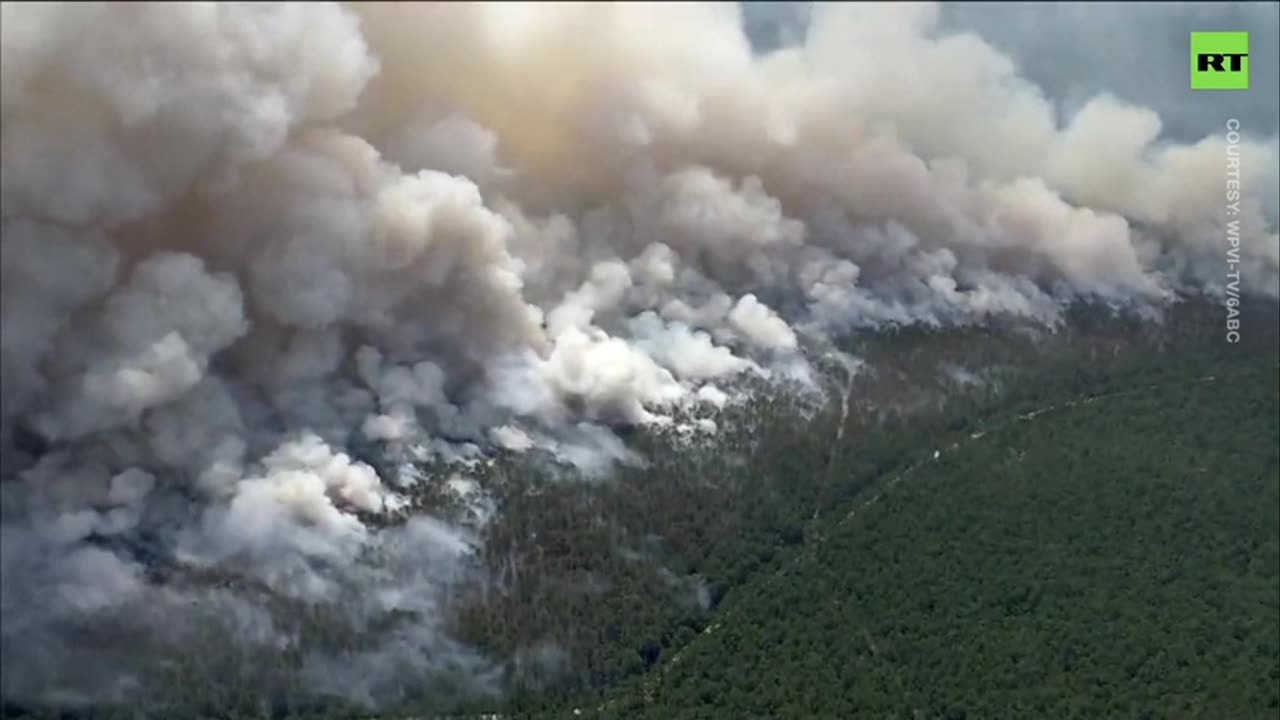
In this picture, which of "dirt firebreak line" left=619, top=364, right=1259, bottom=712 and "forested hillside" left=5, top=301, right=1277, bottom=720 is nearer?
"forested hillside" left=5, top=301, right=1277, bottom=720

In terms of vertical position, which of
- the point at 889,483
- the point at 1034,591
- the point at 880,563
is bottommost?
the point at 1034,591

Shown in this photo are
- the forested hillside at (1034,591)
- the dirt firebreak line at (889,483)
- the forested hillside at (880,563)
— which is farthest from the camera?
the dirt firebreak line at (889,483)

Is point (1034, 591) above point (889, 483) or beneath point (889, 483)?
beneath

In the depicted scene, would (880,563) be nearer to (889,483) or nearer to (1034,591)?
(1034,591)

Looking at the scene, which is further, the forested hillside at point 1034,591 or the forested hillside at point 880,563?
the forested hillside at point 880,563

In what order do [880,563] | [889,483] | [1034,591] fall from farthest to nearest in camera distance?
[889,483] → [880,563] → [1034,591]

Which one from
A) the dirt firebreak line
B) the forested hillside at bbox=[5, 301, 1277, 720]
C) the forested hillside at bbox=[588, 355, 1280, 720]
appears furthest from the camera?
the dirt firebreak line

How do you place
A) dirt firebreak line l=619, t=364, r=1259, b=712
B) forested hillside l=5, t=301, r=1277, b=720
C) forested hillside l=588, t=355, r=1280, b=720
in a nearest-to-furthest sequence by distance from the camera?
forested hillside l=588, t=355, r=1280, b=720
forested hillside l=5, t=301, r=1277, b=720
dirt firebreak line l=619, t=364, r=1259, b=712

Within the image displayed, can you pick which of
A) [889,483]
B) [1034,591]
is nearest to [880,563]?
[1034,591]
